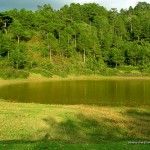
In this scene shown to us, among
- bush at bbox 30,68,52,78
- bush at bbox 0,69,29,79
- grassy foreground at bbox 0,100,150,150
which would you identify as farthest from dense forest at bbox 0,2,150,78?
grassy foreground at bbox 0,100,150,150

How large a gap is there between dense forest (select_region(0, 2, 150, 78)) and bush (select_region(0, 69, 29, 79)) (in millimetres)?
4296

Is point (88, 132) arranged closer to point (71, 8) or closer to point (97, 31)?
point (97, 31)

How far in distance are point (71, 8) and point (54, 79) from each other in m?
81.5

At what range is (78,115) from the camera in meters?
31.2

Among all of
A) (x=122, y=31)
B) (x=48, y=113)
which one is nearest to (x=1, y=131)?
(x=48, y=113)

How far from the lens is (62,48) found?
Answer: 114 meters

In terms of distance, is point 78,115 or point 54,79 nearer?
point 78,115

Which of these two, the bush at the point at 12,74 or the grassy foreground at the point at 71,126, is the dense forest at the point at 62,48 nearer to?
the bush at the point at 12,74

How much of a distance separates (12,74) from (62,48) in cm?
3424

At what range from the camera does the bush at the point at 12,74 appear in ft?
269

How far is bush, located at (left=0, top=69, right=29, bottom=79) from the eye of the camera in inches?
3232

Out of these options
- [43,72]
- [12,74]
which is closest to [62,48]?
[43,72]

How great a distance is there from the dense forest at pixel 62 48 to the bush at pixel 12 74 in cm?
430

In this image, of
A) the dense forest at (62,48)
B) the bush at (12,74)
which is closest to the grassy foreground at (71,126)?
the bush at (12,74)
